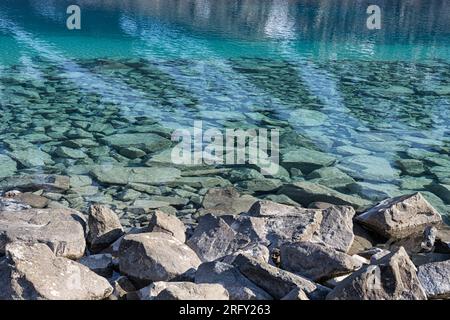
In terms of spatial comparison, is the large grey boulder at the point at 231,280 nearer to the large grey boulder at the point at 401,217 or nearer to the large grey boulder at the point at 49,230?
the large grey boulder at the point at 49,230

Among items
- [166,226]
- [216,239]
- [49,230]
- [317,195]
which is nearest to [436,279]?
[216,239]

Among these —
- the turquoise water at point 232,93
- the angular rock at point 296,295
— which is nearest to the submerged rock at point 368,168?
the turquoise water at point 232,93

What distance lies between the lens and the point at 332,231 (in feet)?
16.1

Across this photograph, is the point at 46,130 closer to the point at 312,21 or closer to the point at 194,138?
the point at 194,138

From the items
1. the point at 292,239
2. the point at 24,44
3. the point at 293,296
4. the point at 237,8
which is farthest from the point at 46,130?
the point at 237,8

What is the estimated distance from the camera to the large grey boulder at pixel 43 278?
3.50m

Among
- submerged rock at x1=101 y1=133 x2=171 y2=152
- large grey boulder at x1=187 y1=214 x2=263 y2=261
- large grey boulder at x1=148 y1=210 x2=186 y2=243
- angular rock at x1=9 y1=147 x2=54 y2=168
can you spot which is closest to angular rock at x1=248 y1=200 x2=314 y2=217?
large grey boulder at x1=187 y1=214 x2=263 y2=261

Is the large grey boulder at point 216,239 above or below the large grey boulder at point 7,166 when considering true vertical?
above

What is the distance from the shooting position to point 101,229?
481cm

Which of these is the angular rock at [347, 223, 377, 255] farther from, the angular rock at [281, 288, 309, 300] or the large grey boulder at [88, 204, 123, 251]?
the large grey boulder at [88, 204, 123, 251]

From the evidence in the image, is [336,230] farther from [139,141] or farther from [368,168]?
[139,141]

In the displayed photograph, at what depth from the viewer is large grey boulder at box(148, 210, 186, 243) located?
4.66 metres

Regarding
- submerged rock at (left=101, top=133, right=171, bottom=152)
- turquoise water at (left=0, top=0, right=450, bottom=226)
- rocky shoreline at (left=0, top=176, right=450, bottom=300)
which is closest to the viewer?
rocky shoreline at (left=0, top=176, right=450, bottom=300)

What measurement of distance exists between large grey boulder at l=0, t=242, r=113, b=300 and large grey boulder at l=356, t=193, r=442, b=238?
262cm
